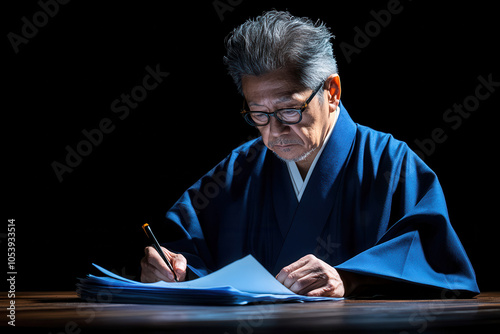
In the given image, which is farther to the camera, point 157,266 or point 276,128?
point 276,128

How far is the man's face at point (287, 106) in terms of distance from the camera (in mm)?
1851

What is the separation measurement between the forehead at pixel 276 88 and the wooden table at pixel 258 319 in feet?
2.62

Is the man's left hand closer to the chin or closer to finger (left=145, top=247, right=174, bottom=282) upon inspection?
finger (left=145, top=247, right=174, bottom=282)

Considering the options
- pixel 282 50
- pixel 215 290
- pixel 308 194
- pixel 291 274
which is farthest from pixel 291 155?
pixel 215 290

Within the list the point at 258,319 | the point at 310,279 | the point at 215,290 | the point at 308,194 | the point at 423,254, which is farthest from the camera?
the point at 308,194

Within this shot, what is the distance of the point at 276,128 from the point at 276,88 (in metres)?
0.11

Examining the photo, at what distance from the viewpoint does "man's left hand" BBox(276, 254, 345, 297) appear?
143 cm

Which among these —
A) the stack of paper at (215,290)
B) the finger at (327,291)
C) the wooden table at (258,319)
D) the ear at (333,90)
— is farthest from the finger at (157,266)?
the ear at (333,90)

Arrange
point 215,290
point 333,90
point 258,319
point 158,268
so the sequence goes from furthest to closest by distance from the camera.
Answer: point 333,90, point 158,268, point 215,290, point 258,319

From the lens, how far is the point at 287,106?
185 cm

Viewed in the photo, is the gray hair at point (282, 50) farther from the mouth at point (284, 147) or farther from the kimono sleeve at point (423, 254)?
the kimono sleeve at point (423, 254)

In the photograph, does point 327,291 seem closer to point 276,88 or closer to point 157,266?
point 157,266

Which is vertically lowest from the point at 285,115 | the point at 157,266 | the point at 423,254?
the point at 423,254

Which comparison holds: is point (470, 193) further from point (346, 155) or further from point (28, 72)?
point (28, 72)
